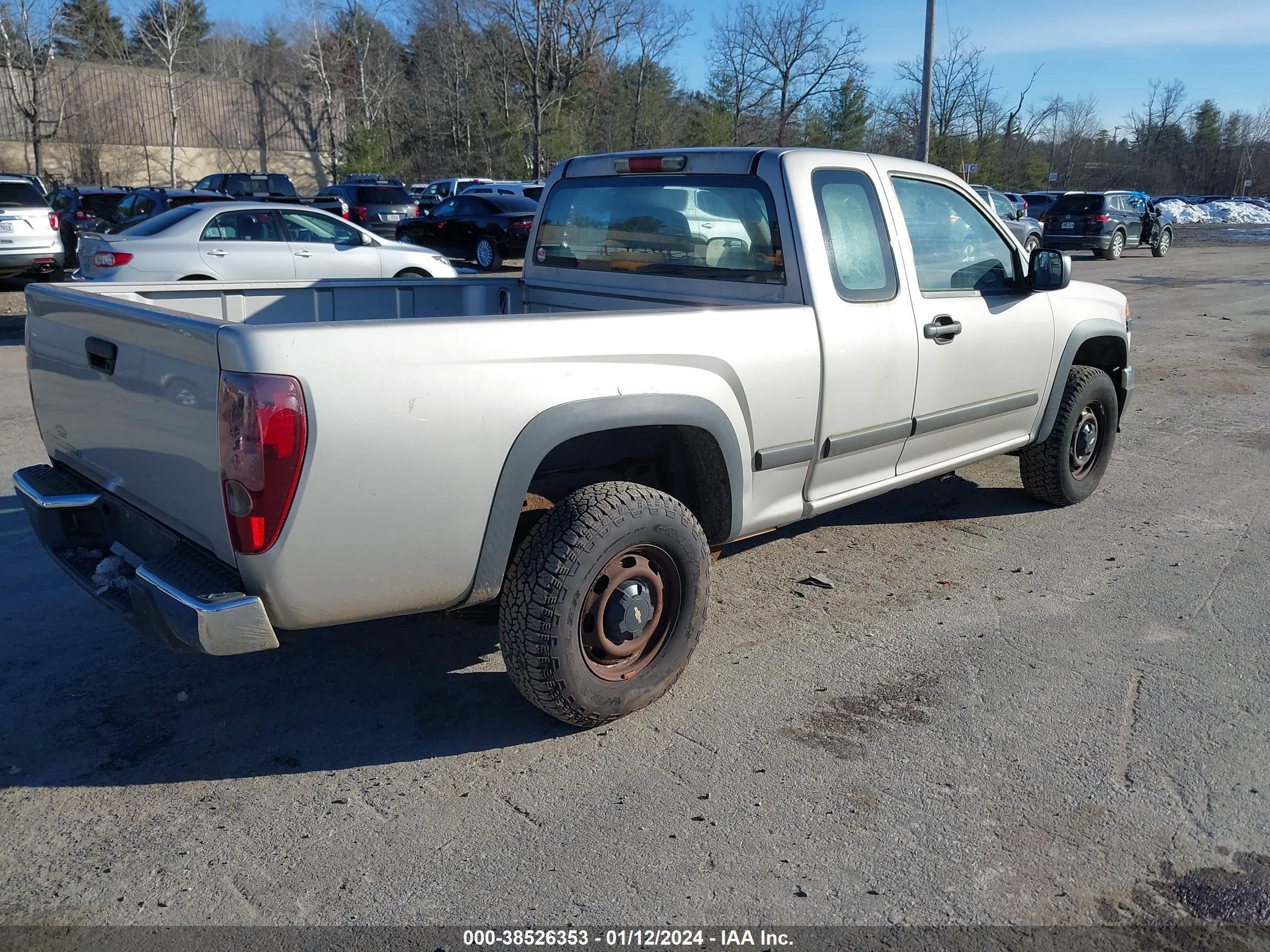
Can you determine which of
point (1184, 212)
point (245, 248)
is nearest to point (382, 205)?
point (245, 248)

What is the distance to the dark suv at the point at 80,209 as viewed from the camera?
18469 mm

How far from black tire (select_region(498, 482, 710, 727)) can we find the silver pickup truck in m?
0.01

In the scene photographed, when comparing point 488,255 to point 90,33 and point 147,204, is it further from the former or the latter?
point 90,33

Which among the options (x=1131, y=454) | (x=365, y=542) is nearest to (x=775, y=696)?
(x=365, y=542)

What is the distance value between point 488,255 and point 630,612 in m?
18.1

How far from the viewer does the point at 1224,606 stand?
468 centimetres

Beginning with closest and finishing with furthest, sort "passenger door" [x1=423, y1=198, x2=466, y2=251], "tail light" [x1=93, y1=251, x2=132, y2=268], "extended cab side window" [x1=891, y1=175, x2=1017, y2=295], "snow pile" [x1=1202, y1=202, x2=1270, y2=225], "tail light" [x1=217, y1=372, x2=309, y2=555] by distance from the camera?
1. "tail light" [x1=217, y1=372, x2=309, y2=555]
2. "extended cab side window" [x1=891, y1=175, x2=1017, y2=295]
3. "tail light" [x1=93, y1=251, x2=132, y2=268]
4. "passenger door" [x1=423, y1=198, x2=466, y2=251]
5. "snow pile" [x1=1202, y1=202, x2=1270, y2=225]

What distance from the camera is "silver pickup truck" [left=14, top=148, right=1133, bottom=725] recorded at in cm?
279

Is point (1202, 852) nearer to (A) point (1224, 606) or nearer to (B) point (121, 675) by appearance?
(A) point (1224, 606)

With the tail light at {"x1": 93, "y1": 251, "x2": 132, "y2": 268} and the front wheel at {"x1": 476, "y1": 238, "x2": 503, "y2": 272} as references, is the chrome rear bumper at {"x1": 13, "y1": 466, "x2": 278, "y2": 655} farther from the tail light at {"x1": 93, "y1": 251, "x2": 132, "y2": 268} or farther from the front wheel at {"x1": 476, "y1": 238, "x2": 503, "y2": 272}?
the front wheel at {"x1": 476, "y1": 238, "x2": 503, "y2": 272}

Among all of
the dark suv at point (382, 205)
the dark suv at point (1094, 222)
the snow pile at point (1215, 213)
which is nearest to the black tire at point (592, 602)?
the dark suv at point (382, 205)

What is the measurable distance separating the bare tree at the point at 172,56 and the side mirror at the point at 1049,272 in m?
47.1

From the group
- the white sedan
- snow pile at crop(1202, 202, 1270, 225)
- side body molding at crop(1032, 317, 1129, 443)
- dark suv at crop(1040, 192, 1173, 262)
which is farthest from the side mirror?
snow pile at crop(1202, 202, 1270, 225)

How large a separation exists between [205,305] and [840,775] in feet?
10.6
